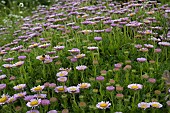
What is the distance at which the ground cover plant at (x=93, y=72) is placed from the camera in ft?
7.36

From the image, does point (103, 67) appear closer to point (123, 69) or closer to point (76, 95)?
point (123, 69)

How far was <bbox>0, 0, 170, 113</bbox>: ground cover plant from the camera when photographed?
2.24m

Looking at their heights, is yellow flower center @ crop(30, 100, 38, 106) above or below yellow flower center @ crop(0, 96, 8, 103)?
above

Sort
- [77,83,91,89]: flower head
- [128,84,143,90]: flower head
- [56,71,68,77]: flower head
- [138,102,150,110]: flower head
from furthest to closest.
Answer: [56,71,68,77]: flower head
[77,83,91,89]: flower head
[128,84,143,90]: flower head
[138,102,150,110]: flower head

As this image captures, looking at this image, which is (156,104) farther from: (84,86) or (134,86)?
(84,86)

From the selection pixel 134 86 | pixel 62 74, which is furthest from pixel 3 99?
pixel 134 86

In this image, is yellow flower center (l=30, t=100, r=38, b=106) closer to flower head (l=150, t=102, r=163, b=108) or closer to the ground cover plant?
the ground cover plant

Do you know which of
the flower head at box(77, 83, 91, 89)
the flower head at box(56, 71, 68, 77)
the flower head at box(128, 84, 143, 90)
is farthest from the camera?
the flower head at box(56, 71, 68, 77)

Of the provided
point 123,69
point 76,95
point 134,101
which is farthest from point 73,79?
point 134,101

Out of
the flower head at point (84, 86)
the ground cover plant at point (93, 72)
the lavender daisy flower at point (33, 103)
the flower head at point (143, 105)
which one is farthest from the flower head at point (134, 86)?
the lavender daisy flower at point (33, 103)

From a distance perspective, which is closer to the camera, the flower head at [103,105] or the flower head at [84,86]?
the flower head at [103,105]

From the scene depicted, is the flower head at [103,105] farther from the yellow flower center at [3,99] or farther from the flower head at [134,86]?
the yellow flower center at [3,99]

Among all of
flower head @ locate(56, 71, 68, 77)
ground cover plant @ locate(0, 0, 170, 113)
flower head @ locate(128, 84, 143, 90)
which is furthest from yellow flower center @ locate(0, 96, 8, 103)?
flower head @ locate(128, 84, 143, 90)

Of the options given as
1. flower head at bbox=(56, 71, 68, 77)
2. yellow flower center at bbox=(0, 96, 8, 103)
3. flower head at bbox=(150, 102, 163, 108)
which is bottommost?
flower head at bbox=(150, 102, 163, 108)
